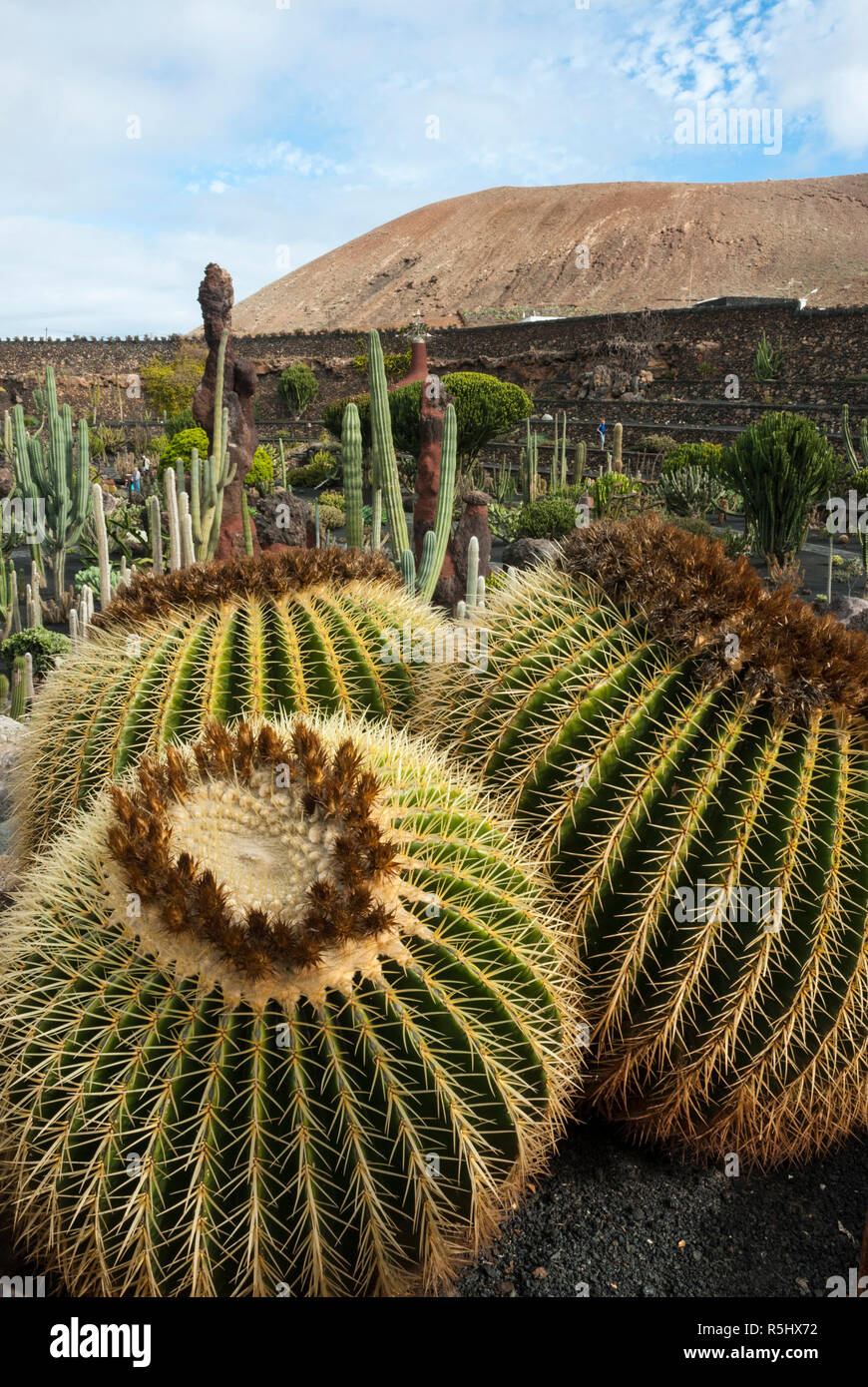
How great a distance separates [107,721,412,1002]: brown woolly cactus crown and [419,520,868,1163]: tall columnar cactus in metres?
0.62

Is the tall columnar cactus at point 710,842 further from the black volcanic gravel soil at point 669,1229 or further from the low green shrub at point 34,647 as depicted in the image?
the low green shrub at point 34,647

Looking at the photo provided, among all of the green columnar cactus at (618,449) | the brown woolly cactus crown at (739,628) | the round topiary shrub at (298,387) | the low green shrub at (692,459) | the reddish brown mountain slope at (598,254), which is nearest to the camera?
the brown woolly cactus crown at (739,628)

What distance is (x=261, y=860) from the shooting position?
1.92 meters

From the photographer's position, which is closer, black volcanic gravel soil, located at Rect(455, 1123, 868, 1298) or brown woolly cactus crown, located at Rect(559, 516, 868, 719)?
black volcanic gravel soil, located at Rect(455, 1123, 868, 1298)

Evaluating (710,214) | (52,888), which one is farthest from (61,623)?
(710,214)

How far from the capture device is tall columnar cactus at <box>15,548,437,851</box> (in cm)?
283

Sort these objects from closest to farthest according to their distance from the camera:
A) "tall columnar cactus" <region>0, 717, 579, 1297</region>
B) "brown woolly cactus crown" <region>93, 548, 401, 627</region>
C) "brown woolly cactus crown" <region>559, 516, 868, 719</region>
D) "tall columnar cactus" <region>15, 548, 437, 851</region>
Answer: "tall columnar cactus" <region>0, 717, 579, 1297</region>, "brown woolly cactus crown" <region>559, 516, 868, 719</region>, "tall columnar cactus" <region>15, 548, 437, 851</region>, "brown woolly cactus crown" <region>93, 548, 401, 627</region>

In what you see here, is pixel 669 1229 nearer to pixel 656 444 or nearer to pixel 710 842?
pixel 710 842

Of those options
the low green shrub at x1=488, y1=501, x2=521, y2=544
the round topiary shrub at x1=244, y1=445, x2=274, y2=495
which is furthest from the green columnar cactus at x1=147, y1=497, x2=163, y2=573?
the round topiary shrub at x1=244, y1=445, x2=274, y2=495

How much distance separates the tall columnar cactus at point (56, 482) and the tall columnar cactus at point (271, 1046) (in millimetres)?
12223

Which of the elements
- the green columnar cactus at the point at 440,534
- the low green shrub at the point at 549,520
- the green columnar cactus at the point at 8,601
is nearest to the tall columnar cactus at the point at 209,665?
the green columnar cactus at the point at 440,534

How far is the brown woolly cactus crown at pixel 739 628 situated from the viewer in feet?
7.43

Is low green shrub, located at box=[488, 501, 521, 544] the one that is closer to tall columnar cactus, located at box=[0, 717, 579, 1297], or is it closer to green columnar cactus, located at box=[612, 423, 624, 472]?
green columnar cactus, located at box=[612, 423, 624, 472]
